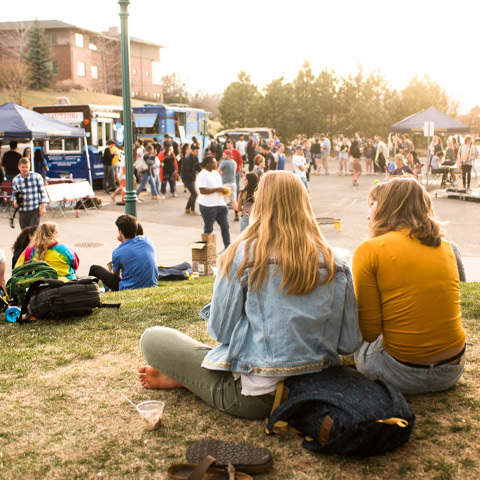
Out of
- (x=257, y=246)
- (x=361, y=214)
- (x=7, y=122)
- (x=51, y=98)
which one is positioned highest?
(x=51, y=98)

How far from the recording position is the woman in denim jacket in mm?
2969

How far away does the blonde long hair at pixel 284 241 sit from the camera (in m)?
2.96

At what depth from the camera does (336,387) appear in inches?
112

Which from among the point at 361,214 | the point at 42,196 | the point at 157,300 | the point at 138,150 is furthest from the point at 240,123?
the point at 157,300

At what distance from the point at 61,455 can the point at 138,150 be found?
1857 cm

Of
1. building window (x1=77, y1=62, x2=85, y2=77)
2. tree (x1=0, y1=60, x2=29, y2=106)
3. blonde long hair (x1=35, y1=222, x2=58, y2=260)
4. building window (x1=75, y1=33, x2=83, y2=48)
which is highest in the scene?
building window (x1=75, y1=33, x2=83, y2=48)

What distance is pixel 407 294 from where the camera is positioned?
3.11 metres

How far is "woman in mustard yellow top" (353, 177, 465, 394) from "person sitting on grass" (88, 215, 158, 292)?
171 inches

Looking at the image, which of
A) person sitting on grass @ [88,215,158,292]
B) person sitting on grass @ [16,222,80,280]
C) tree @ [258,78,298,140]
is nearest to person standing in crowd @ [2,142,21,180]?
person sitting on grass @ [88,215,158,292]

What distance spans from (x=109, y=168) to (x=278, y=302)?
1897 centimetres

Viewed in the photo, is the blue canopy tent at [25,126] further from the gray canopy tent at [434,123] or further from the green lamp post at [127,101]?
the gray canopy tent at [434,123]

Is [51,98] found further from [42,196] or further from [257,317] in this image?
[257,317]

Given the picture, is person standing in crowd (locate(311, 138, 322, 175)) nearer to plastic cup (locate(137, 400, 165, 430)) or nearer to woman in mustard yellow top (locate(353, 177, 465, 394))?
woman in mustard yellow top (locate(353, 177, 465, 394))

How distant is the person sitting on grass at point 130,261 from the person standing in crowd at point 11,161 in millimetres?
10558
